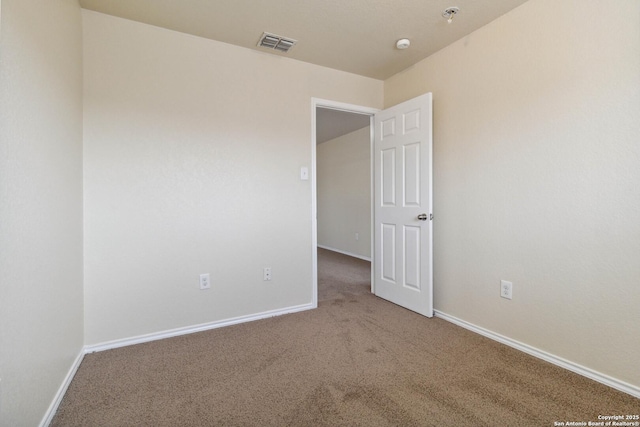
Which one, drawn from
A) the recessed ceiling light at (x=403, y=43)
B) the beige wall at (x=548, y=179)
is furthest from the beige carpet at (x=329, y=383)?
the recessed ceiling light at (x=403, y=43)

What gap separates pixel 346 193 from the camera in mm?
5969

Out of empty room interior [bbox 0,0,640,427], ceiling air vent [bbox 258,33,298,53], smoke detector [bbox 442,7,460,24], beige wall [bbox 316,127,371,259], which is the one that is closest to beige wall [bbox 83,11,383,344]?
empty room interior [bbox 0,0,640,427]

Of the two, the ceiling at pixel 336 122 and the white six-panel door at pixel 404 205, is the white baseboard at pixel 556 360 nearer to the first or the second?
the white six-panel door at pixel 404 205

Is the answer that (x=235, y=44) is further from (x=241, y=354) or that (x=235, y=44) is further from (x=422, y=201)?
(x=241, y=354)

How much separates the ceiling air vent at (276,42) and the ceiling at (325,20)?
0.05 m

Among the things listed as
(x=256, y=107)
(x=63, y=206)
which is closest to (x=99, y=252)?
(x=63, y=206)

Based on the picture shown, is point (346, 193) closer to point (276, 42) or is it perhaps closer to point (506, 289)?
point (276, 42)

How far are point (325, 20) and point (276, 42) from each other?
1.62 ft

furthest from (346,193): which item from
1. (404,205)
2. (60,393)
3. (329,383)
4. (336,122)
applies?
(60,393)

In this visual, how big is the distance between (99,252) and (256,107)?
5.39 feet

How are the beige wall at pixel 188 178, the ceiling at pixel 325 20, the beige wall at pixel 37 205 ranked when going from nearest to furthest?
the beige wall at pixel 37 205, the ceiling at pixel 325 20, the beige wall at pixel 188 178

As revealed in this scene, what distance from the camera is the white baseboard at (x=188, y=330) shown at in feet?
6.91

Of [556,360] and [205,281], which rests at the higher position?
[205,281]

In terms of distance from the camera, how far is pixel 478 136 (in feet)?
7.64
